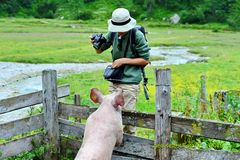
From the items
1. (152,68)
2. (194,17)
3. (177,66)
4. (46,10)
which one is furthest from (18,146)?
(46,10)

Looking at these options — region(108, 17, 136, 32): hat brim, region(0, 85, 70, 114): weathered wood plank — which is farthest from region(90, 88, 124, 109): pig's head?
region(0, 85, 70, 114): weathered wood plank

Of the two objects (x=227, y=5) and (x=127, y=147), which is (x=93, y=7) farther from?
(x=127, y=147)

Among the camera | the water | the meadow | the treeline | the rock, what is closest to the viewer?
the camera

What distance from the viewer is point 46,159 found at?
7.94m

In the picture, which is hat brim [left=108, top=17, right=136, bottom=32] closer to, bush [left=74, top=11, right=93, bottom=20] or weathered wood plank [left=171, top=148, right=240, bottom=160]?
weathered wood plank [left=171, top=148, right=240, bottom=160]

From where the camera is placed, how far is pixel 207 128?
6.27 m

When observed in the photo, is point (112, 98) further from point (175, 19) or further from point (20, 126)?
point (175, 19)

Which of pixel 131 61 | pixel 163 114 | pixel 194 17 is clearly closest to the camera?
pixel 163 114

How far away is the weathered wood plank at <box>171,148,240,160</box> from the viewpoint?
6199 mm

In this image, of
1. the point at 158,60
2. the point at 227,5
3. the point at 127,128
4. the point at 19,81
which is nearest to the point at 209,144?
the point at 127,128

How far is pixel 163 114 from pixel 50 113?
6.82ft

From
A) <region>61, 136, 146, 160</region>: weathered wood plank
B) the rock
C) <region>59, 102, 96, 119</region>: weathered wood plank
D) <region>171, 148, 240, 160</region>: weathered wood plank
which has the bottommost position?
the rock

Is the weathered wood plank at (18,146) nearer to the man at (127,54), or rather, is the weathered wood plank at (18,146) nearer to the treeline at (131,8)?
the man at (127,54)

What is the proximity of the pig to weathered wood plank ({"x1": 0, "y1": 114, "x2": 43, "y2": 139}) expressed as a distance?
5.30ft
